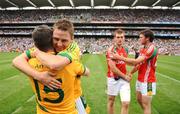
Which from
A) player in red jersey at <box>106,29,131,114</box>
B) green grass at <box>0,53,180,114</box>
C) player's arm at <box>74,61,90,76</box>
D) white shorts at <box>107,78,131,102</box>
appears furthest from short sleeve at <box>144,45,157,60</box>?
player's arm at <box>74,61,90,76</box>

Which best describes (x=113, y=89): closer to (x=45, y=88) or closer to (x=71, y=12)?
(x=45, y=88)

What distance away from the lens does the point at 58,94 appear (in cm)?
342

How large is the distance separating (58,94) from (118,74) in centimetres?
376

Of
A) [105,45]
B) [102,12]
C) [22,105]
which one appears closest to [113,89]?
[22,105]

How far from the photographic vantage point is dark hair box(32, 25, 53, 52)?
3.11m

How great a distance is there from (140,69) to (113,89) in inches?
30.8

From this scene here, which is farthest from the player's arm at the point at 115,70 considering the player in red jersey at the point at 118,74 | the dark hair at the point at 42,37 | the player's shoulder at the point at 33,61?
the dark hair at the point at 42,37

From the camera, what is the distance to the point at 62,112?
3.48 m

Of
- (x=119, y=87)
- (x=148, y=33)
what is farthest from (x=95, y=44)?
(x=148, y=33)

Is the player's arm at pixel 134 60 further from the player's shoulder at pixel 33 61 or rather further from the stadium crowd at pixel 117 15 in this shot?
the stadium crowd at pixel 117 15

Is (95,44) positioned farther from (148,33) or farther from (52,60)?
(52,60)

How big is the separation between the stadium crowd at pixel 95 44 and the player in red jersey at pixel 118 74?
53.3 meters

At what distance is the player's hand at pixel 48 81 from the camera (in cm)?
328

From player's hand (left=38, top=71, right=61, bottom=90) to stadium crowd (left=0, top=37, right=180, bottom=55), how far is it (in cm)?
5728
